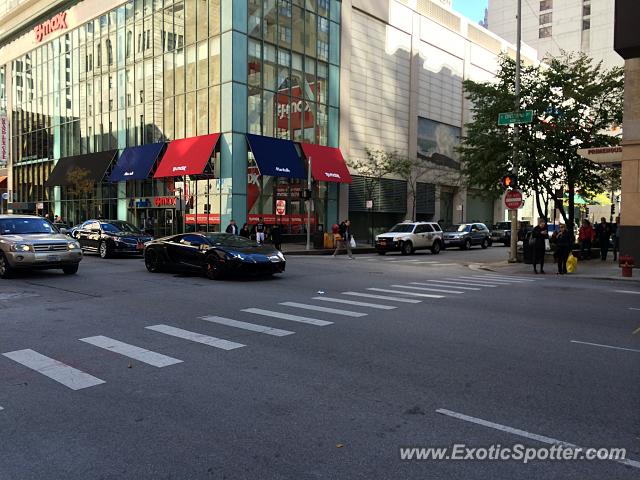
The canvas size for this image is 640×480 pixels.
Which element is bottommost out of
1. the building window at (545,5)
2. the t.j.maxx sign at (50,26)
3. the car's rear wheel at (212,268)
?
the car's rear wheel at (212,268)

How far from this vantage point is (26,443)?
3963mm

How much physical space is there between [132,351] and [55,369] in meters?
0.96

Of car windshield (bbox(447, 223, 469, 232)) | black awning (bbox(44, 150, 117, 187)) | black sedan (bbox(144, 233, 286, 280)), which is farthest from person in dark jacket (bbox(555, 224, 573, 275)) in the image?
black awning (bbox(44, 150, 117, 187))

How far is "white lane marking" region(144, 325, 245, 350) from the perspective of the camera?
6.95 metres

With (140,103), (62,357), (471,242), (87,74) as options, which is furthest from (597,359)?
(87,74)

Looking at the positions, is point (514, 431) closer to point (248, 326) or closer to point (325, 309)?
point (248, 326)

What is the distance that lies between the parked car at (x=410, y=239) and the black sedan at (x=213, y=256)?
14.5 metres

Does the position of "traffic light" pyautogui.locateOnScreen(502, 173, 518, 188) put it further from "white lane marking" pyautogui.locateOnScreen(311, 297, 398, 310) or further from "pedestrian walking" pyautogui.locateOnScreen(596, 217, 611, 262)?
"white lane marking" pyautogui.locateOnScreen(311, 297, 398, 310)

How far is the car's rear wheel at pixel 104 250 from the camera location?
21.5 meters

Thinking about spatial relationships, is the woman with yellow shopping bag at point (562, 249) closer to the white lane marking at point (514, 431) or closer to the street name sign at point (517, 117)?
the street name sign at point (517, 117)

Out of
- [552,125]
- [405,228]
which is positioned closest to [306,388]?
[552,125]

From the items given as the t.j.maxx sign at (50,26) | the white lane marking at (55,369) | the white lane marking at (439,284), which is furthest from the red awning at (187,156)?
the white lane marking at (55,369)

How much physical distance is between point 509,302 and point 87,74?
42022mm

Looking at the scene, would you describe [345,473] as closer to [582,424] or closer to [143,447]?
[143,447]
